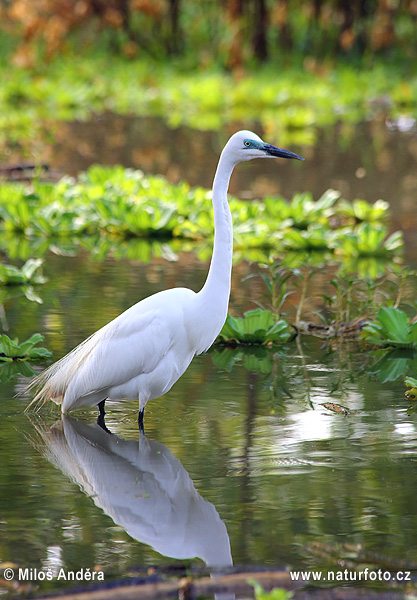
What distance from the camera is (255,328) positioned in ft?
20.5

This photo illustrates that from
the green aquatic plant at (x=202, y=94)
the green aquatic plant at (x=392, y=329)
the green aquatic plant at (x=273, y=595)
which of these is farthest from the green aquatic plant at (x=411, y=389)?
the green aquatic plant at (x=202, y=94)

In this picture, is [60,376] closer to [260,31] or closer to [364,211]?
[364,211]

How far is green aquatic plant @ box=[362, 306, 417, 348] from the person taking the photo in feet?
19.9

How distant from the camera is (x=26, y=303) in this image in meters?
7.29

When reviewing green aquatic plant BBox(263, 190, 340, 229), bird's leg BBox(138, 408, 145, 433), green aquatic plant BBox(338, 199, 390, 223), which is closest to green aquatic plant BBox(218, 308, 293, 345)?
bird's leg BBox(138, 408, 145, 433)

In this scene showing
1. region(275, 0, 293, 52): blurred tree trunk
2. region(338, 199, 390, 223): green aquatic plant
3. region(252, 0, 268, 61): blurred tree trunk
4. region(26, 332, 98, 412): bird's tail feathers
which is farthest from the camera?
region(252, 0, 268, 61): blurred tree trunk

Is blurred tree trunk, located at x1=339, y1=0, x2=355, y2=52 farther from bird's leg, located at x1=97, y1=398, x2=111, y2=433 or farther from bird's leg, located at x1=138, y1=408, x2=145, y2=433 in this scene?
bird's leg, located at x1=138, y1=408, x2=145, y2=433

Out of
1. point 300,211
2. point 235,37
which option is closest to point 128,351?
point 300,211

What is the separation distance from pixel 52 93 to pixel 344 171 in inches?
470

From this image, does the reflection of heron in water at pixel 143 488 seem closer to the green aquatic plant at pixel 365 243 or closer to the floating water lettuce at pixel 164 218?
the green aquatic plant at pixel 365 243

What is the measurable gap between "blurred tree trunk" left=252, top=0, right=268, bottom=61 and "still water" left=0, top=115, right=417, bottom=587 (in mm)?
20898

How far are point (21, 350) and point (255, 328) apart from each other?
4.56ft

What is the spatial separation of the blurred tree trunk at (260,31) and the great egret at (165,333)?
23.1m

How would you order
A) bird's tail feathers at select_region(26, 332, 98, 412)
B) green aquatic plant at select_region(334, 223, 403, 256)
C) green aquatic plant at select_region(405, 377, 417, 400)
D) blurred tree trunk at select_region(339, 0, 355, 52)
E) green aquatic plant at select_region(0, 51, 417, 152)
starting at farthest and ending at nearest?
blurred tree trunk at select_region(339, 0, 355, 52) < green aquatic plant at select_region(0, 51, 417, 152) < green aquatic plant at select_region(334, 223, 403, 256) < green aquatic plant at select_region(405, 377, 417, 400) < bird's tail feathers at select_region(26, 332, 98, 412)
